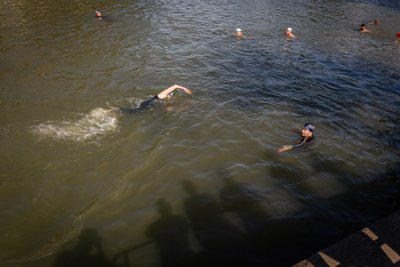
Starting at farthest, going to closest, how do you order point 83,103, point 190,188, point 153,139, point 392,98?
point 392,98, point 83,103, point 153,139, point 190,188

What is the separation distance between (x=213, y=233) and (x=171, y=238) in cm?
108

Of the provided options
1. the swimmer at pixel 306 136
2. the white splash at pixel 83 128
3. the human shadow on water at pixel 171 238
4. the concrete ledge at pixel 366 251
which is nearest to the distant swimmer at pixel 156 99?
the white splash at pixel 83 128

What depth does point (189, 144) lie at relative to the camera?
11570 mm

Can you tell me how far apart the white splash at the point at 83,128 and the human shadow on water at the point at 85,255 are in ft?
14.6

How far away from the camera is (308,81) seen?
54.6ft

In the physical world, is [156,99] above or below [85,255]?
above

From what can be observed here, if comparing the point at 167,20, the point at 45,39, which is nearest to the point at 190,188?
the point at 45,39

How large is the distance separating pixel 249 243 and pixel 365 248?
2686 millimetres

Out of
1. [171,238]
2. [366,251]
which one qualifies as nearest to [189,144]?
[171,238]

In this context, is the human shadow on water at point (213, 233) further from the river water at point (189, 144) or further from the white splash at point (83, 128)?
the white splash at point (83, 128)

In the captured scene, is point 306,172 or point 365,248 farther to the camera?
point 306,172

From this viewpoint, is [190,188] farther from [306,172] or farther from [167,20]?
[167,20]

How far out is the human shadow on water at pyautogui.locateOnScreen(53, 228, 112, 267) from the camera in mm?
7281

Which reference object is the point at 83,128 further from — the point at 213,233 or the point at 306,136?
the point at 306,136
